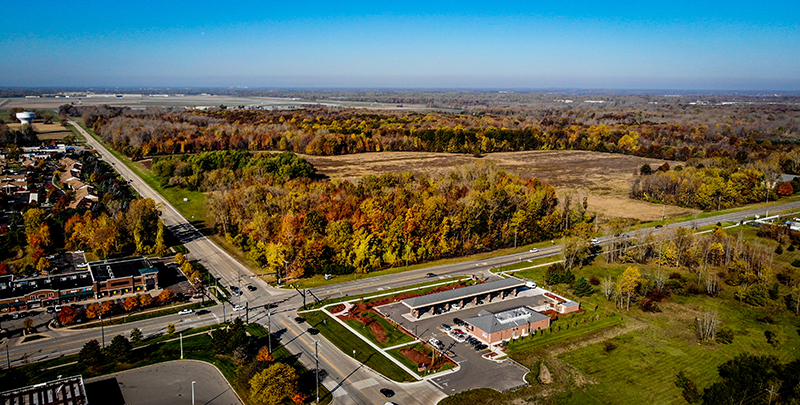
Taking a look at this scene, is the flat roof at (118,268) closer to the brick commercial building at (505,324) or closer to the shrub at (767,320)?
the brick commercial building at (505,324)

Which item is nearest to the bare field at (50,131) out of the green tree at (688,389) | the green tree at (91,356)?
the green tree at (91,356)

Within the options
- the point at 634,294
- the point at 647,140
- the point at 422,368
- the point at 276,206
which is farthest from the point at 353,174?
the point at 647,140

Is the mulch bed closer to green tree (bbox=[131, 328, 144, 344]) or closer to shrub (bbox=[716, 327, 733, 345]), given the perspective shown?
green tree (bbox=[131, 328, 144, 344])

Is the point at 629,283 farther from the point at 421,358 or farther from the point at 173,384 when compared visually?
the point at 173,384

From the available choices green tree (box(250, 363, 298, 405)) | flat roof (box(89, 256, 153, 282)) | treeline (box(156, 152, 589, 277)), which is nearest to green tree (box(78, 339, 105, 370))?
green tree (box(250, 363, 298, 405))

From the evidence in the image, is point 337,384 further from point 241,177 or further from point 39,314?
point 241,177

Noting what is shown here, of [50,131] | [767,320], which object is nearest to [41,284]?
[767,320]

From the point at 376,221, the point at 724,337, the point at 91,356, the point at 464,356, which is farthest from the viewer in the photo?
the point at 376,221
